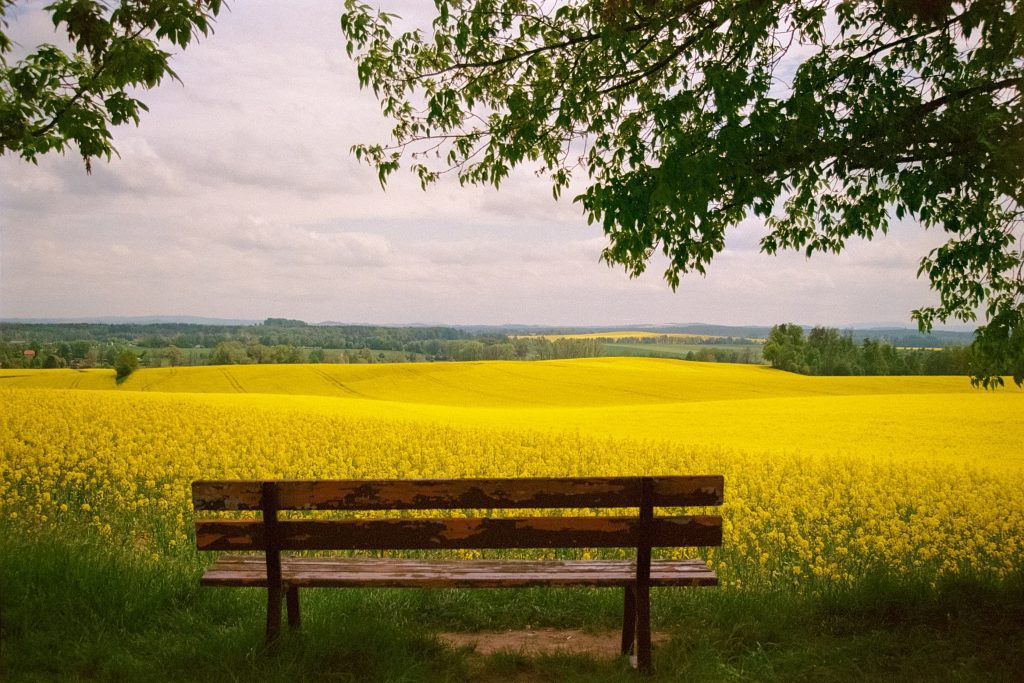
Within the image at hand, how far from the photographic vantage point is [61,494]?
932 centimetres

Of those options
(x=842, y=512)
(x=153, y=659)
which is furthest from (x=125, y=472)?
(x=842, y=512)

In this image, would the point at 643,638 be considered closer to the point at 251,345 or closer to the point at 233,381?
the point at 233,381

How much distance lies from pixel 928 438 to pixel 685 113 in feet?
46.4

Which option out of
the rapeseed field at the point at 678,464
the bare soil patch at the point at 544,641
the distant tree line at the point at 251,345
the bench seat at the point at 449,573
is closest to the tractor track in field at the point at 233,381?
the distant tree line at the point at 251,345

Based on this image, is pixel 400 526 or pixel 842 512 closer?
pixel 400 526

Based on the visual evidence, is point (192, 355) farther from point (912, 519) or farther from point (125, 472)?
point (912, 519)

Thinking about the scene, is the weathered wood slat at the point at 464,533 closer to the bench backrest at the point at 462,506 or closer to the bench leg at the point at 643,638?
the bench backrest at the point at 462,506

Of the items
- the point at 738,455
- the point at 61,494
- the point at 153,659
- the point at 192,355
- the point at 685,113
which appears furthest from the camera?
the point at 192,355

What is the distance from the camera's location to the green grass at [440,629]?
374cm

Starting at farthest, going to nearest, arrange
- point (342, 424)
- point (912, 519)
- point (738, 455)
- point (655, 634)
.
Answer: point (342, 424)
point (738, 455)
point (912, 519)
point (655, 634)

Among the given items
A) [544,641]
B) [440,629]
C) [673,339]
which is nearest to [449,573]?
[440,629]

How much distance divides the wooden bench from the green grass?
1.03ft

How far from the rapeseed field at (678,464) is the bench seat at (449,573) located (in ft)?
6.63

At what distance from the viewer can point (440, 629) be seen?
4500mm
